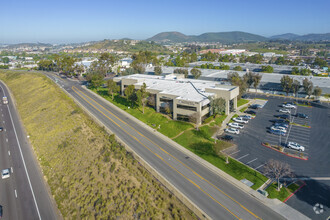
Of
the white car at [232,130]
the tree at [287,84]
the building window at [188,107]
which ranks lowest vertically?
the white car at [232,130]

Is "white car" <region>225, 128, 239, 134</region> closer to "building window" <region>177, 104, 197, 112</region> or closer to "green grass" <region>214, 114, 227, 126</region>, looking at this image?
"green grass" <region>214, 114, 227, 126</region>

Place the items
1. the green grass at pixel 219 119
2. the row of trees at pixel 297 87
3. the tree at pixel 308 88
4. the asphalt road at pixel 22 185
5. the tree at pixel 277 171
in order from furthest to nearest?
the tree at pixel 308 88 < the row of trees at pixel 297 87 < the green grass at pixel 219 119 < the tree at pixel 277 171 < the asphalt road at pixel 22 185

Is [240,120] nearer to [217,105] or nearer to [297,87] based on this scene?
[217,105]

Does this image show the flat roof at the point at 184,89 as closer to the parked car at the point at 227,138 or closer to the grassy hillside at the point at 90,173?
the parked car at the point at 227,138

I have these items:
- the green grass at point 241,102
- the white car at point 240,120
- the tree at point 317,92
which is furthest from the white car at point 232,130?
the tree at point 317,92

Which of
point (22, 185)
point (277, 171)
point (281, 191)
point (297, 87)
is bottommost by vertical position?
point (22, 185)

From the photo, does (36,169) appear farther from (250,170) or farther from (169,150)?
(250,170)

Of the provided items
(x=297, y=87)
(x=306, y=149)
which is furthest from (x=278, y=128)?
(x=297, y=87)
